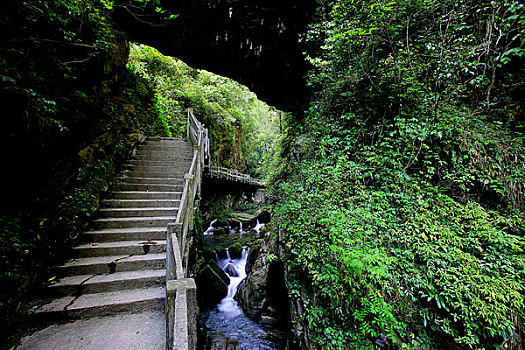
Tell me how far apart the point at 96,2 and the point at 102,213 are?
5.37 m

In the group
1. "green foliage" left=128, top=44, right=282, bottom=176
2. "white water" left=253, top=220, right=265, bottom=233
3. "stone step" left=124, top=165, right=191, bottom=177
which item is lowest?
"white water" left=253, top=220, right=265, bottom=233

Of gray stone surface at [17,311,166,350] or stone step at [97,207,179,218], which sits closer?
gray stone surface at [17,311,166,350]

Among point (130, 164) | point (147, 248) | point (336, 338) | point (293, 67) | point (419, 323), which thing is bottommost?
point (336, 338)

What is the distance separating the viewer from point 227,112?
19.6 meters

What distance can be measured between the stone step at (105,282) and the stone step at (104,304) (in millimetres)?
86

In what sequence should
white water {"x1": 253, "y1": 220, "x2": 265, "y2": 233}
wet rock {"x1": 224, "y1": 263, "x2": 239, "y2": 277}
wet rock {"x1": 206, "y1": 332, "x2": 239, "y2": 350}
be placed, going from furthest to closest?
1. white water {"x1": 253, "y1": 220, "x2": 265, "y2": 233}
2. wet rock {"x1": 224, "y1": 263, "x2": 239, "y2": 277}
3. wet rock {"x1": 206, "y1": 332, "x2": 239, "y2": 350}

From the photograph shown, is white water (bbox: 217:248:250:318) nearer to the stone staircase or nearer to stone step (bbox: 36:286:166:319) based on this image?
the stone staircase

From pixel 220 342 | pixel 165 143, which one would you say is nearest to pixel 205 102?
pixel 165 143

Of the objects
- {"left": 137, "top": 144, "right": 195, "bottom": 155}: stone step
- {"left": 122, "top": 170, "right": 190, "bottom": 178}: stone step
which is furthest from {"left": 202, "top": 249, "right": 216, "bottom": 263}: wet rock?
{"left": 137, "top": 144, "right": 195, "bottom": 155}: stone step

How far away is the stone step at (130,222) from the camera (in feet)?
14.4

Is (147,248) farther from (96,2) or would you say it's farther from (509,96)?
(509,96)

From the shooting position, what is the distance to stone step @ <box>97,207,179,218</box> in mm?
4727

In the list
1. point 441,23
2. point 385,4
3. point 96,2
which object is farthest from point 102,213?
point 441,23

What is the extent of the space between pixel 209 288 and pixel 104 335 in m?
6.14
